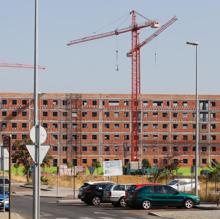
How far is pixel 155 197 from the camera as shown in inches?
1490

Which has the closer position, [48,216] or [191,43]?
[48,216]

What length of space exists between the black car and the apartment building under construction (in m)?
78.3

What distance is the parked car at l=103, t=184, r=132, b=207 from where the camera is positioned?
4119 cm

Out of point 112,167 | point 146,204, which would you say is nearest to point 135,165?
point 112,167

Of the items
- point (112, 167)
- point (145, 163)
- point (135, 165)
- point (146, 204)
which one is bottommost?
point (135, 165)

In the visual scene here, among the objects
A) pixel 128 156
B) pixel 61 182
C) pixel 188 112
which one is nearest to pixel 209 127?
pixel 188 112

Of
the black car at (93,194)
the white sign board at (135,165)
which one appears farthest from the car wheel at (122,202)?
the white sign board at (135,165)

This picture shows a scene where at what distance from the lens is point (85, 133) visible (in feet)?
403

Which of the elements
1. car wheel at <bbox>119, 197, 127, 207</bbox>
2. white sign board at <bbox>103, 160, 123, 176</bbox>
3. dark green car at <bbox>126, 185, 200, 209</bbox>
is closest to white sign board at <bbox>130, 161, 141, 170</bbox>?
white sign board at <bbox>103, 160, 123, 176</bbox>

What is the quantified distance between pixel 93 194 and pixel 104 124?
79.6m

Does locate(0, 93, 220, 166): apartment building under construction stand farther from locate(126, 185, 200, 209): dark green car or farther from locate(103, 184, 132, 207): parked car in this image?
locate(126, 185, 200, 209): dark green car

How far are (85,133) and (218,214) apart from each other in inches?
3590

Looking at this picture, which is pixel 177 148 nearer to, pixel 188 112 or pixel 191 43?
pixel 188 112

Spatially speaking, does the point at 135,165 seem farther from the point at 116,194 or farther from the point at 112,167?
the point at 116,194
